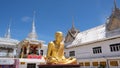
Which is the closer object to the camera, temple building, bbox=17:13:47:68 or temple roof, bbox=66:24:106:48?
temple building, bbox=17:13:47:68

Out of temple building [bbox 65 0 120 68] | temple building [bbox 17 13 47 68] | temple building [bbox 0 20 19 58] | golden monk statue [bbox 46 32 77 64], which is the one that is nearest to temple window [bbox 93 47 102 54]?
temple building [bbox 65 0 120 68]

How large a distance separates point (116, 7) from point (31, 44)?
542 inches

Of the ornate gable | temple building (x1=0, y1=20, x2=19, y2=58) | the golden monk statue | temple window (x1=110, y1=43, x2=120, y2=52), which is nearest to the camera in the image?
the golden monk statue

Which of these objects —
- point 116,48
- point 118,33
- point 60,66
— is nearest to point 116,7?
point 118,33

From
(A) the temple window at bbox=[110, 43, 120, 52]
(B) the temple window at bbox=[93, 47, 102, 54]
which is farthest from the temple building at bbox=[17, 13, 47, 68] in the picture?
(A) the temple window at bbox=[110, 43, 120, 52]

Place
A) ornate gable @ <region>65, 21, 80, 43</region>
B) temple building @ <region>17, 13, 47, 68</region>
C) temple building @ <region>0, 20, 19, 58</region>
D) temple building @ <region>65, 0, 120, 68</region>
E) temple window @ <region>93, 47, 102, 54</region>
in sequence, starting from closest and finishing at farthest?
temple building @ <region>65, 0, 120, 68</region> → temple window @ <region>93, 47, 102, 54</region> → temple building @ <region>17, 13, 47, 68</region> → temple building @ <region>0, 20, 19, 58</region> → ornate gable @ <region>65, 21, 80, 43</region>

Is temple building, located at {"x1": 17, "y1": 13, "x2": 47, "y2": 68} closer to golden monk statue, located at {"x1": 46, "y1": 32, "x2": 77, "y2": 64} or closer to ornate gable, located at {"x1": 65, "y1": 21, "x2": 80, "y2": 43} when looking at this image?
ornate gable, located at {"x1": 65, "y1": 21, "x2": 80, "y2": 43}

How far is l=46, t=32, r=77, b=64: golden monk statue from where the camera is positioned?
7438 millimetres

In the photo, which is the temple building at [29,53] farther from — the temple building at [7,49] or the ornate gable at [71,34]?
the ornate gable at [71,34]

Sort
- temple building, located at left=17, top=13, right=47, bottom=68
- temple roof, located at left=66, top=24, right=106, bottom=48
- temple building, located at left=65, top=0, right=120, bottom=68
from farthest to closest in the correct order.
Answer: temple roof, located at left=66, top=24, right=106, bottom=48 < temple building, located at left=17, top=13, right=47, bottom=68 < temple building, located at left=65, top=0, right=120, bottom=68

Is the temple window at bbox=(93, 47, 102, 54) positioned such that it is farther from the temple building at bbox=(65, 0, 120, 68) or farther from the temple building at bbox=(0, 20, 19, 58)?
the temple building at bbox=(0, 20, 19, 58)

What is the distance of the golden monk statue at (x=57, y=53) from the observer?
7438 millimetres

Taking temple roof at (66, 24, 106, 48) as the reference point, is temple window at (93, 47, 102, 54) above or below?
below

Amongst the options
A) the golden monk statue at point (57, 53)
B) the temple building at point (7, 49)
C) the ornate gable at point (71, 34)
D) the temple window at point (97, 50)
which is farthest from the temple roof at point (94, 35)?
the golden monk statue at point (57, 53)
